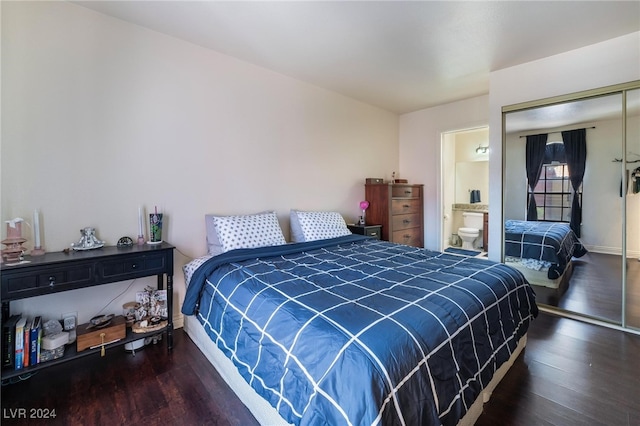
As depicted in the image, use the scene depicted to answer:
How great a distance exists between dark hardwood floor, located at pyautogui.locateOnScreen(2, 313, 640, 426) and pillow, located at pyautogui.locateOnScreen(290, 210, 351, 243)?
4.69ft

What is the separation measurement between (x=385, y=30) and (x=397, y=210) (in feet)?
7.83

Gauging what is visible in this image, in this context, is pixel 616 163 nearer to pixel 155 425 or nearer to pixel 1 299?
pixel 155 425

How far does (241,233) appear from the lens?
260cm

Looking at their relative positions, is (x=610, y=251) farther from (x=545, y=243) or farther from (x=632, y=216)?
(x=545, y=243)

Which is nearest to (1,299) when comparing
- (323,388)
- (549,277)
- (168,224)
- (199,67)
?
(168,224)

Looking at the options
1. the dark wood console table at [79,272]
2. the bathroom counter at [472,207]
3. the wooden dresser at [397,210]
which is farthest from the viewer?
the bathroom counter at [472,207]

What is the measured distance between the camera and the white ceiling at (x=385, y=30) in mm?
2092

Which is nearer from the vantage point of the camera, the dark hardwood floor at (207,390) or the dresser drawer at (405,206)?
the dark hardwood floor at (207,390)

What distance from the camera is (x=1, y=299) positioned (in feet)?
5.29

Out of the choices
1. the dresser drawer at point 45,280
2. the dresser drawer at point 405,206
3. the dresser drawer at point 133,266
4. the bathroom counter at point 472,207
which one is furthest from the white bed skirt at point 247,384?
the bathroom counter at point 472,207

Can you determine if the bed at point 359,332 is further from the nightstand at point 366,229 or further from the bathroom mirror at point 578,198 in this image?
the nightstand at point 366,229

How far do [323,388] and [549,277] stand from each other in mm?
3183

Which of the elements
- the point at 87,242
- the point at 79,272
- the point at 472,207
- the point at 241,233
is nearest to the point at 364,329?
the point at 241,233

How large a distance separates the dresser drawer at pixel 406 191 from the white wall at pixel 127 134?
1.39 meters
